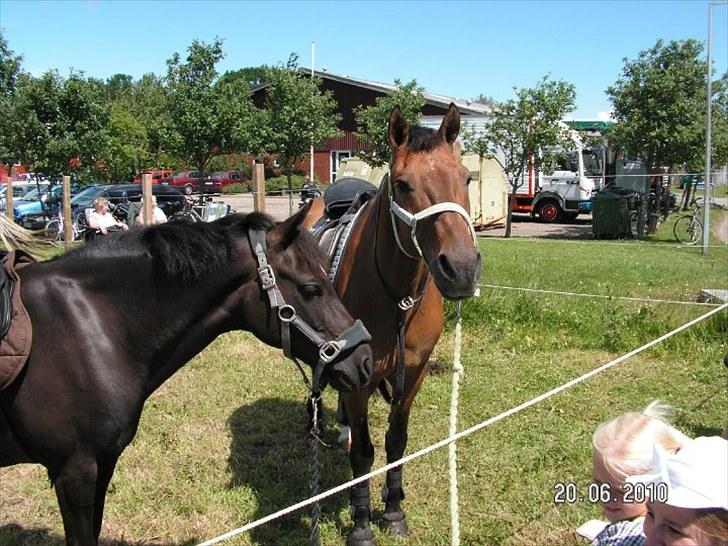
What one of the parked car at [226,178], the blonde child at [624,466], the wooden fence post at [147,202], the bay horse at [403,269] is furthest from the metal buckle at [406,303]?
the parked car at [226,178]

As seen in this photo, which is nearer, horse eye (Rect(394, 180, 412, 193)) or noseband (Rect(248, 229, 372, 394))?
noseband (Rect(248, 229, 372, 394))

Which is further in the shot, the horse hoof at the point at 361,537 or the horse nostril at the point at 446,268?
the horse hoof at the point at 361,537

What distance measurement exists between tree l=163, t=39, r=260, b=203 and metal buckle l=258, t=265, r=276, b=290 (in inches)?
731

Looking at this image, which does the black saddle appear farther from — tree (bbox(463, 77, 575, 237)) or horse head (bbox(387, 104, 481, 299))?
tree (bbox(463, 77, 575, 237))

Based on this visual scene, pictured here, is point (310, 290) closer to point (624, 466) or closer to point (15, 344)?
point (15, 344)

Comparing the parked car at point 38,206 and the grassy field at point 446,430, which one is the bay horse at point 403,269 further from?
the parked car at point 38,206

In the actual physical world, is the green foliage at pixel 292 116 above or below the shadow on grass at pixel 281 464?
above

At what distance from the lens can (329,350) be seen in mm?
2447

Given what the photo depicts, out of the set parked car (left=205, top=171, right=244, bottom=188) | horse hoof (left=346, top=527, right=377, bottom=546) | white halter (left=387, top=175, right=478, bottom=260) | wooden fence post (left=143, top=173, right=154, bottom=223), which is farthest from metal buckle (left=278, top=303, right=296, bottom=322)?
parked car (left=205, top=171, right=244, bottom=188)

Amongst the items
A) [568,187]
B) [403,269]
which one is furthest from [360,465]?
[568,187]

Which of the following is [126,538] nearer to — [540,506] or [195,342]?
[195,342]

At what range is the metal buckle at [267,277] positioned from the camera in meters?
2.40

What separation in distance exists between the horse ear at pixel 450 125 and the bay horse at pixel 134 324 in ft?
3.80

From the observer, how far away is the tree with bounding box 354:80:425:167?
2144 cm
